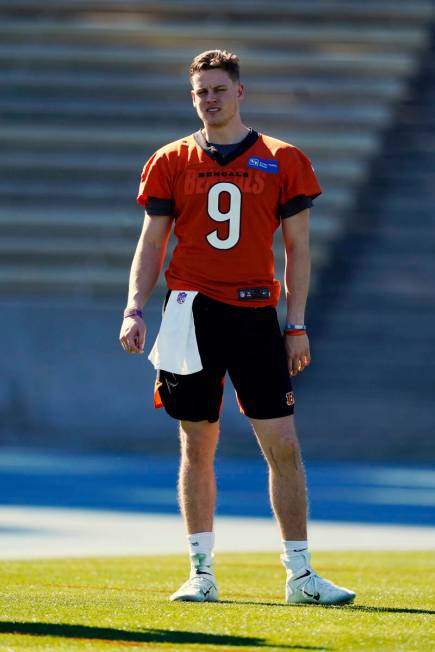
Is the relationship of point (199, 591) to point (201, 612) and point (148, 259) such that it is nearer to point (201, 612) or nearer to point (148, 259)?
point (201, 612)

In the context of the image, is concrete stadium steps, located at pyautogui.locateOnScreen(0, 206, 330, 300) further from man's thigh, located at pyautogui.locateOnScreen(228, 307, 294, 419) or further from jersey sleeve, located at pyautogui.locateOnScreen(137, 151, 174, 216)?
man's thigh, located at pyautogui.locateOnScreen(228, 307, 294, 419)

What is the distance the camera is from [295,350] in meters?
4.47

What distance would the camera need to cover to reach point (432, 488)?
10.8 metres

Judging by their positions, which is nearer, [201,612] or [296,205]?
[201,612]

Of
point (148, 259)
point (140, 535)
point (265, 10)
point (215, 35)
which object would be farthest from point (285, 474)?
point (265, 10)

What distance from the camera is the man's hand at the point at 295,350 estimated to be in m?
Answer: 4.47

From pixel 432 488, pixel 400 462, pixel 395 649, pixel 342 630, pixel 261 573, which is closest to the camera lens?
pixel 395 649

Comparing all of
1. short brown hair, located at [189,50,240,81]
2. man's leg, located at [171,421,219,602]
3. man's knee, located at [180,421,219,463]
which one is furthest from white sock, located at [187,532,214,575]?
short brown hair, located at [189,50,240,81]

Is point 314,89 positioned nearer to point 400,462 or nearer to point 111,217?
point 111,217

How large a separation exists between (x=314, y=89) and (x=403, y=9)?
3.53 ft

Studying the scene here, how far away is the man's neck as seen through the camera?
4.43 metres

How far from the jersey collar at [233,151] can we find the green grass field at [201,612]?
3.99 feet

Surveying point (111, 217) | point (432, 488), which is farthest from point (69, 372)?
point (432, 488)

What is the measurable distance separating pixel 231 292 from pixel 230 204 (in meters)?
0.24
